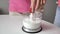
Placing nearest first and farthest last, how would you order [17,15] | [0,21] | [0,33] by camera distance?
[0,33] < [0,21] < [17,15]

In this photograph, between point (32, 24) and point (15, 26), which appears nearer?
point (32, 24)

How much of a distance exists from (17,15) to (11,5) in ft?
0.33

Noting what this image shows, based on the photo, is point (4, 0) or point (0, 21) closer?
point (0, 21)

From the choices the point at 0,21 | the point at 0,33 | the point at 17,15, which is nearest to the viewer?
the point at 0,33

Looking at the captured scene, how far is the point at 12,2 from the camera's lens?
0.95m

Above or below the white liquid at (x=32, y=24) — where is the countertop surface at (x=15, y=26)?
below

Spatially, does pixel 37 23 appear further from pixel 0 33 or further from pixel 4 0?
pixel 4 0

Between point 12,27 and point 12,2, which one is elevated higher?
point 12,2

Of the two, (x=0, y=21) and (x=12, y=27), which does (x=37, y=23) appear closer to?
(x=12, y=27)

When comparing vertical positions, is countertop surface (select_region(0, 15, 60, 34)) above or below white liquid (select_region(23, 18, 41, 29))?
below

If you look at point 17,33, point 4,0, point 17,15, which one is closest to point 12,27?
point 17,33

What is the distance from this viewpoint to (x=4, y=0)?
100 centimetres

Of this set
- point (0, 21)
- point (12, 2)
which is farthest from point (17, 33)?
point (12, 2)

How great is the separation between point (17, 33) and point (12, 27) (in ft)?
0.30
